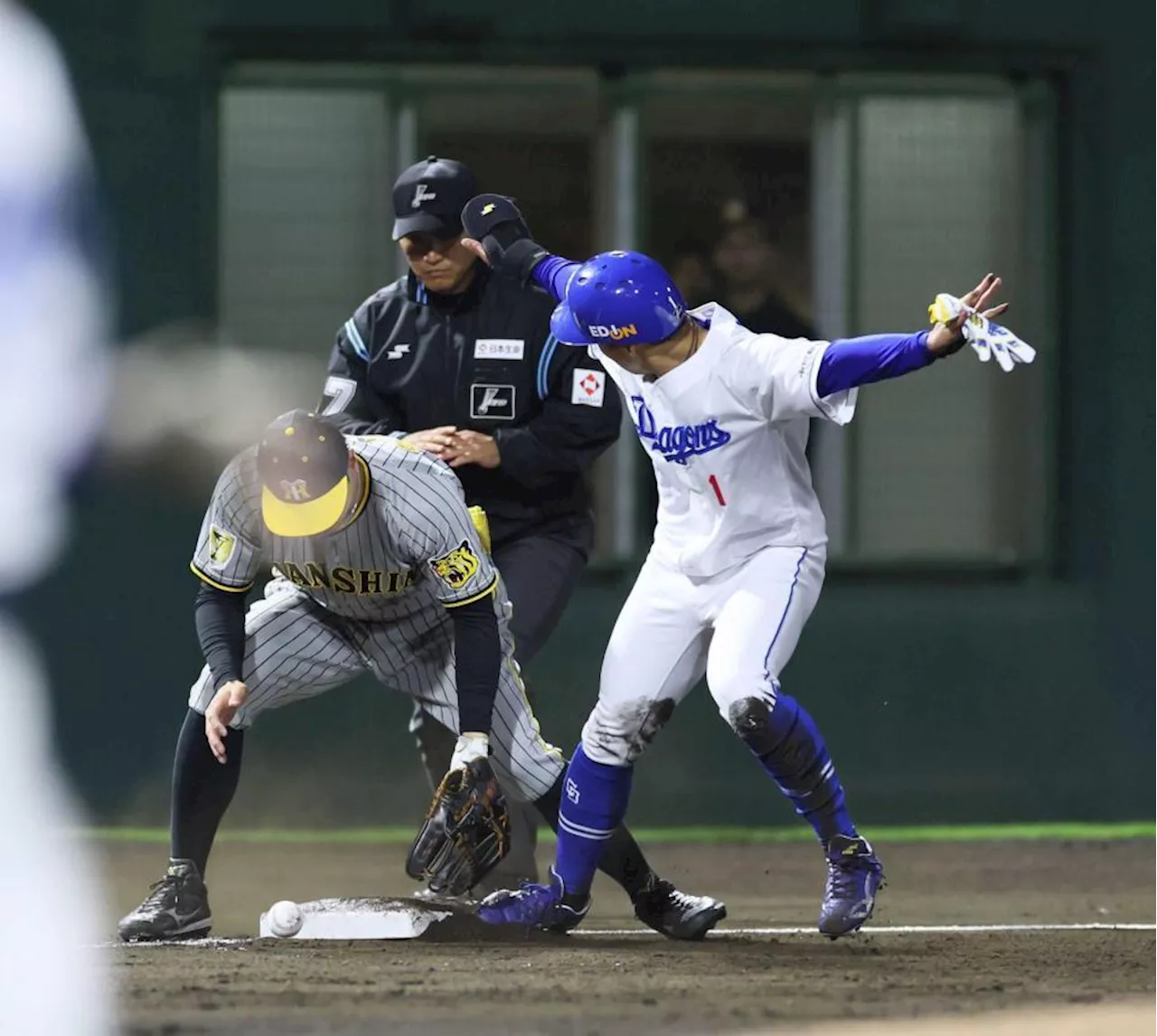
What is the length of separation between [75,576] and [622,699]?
11.6 ft

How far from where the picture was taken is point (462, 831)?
6.35m

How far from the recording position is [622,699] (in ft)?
21.5

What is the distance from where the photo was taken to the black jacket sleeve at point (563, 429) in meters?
7.09

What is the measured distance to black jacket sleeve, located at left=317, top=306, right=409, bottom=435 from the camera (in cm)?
726

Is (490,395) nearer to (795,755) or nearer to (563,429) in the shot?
(563,429)

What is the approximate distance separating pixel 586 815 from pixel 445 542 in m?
0.83

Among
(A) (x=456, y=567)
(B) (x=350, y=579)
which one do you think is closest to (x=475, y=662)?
(A) (x=456, y=567)

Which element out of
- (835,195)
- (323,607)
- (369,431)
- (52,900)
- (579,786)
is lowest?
(52,900)

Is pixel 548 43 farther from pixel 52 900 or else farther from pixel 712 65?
pixel 52 900

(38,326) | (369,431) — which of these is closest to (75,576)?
(38,326)

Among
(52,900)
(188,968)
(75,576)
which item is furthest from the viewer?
(75,576)

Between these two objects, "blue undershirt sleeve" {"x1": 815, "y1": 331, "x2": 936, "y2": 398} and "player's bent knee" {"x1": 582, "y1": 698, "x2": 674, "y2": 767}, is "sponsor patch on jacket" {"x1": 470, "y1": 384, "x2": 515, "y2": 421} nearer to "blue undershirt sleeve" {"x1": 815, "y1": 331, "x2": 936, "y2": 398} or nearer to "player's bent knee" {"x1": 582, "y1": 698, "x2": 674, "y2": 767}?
"player's bent knee" {"x1": 582, "y1": 698, "x2": 674, "y2": 767}

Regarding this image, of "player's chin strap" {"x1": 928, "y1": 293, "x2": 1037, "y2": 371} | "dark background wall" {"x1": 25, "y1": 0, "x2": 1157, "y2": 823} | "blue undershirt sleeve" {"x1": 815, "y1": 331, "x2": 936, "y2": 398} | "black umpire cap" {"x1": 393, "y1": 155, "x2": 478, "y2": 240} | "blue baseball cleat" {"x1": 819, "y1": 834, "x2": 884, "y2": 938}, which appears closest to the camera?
"player's chin strap" {"x1": 928, "y1": 293, "x2": 1037, "y2": 371}

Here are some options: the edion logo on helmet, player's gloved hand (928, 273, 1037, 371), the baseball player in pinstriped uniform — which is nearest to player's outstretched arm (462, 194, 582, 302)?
the edion logo on helmet
